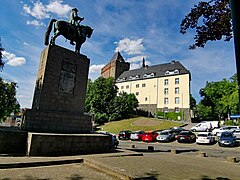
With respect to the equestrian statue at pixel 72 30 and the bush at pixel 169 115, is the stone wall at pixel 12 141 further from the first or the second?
the bush at pixel 169 115

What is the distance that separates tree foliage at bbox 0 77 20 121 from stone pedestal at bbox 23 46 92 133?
1370cm

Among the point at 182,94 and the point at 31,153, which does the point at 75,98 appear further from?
the point at 182,94

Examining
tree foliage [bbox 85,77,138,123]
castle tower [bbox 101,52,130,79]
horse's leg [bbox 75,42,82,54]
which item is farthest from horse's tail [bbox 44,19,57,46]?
castle tower [bbox 101,52,130,79]

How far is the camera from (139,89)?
217 feet

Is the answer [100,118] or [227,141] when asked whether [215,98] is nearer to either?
[100,118]

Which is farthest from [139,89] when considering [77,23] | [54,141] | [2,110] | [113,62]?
[54,141]

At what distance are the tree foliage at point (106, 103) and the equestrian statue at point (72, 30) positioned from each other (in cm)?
3929

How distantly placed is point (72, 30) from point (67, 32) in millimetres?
404

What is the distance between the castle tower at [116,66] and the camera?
261 feet

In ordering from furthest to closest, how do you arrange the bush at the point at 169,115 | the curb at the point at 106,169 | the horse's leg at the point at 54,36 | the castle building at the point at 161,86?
1. the castle building at the point at 161,86
2. the bush at the point at 169,115
3. the horse's leg at the point at 54,36
4. the curb at the point at 106,169

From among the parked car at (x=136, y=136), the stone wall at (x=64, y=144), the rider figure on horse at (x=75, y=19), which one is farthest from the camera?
the parked car at (x=136, y=136)

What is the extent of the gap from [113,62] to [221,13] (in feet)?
251

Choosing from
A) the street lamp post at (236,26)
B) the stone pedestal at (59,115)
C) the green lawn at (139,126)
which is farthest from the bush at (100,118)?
the street lamp post at (236,26)

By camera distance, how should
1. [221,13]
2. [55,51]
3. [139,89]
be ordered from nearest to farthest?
[221,13] < [55,51] < [139,89]
